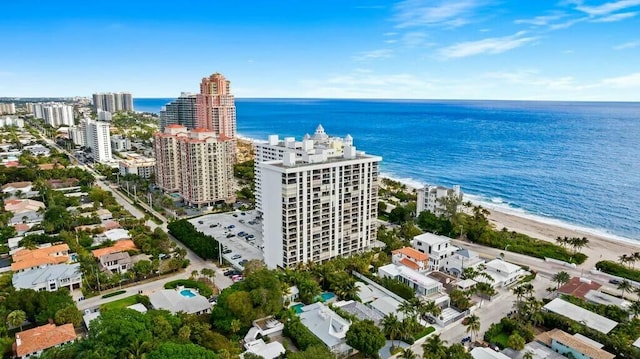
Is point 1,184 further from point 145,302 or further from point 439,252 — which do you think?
point 439,252

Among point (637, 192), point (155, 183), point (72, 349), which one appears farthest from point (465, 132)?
point (72, 349)

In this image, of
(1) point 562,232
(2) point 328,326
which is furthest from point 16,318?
(1) point 562,232

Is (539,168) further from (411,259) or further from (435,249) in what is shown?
(411,259)

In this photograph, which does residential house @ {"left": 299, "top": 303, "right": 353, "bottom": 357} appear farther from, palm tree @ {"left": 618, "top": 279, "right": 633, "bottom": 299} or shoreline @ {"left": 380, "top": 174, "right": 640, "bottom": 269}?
shoreline @ {"left": 380, "top": 174, "right": 640, "bottom": 269}

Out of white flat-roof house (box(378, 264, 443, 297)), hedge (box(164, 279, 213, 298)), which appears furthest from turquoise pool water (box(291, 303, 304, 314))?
white flat-roof house (box(378, 264, 443, 297))

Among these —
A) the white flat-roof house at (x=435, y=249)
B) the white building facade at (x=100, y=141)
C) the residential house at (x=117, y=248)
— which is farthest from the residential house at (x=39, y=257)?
the white building facade at (x=100, y=141)

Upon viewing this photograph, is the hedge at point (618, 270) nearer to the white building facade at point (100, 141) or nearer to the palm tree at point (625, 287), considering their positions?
the palm tree at point (625, 287)
